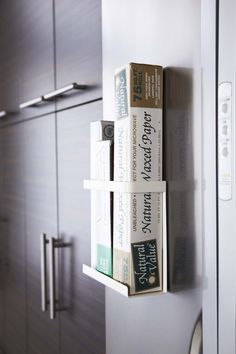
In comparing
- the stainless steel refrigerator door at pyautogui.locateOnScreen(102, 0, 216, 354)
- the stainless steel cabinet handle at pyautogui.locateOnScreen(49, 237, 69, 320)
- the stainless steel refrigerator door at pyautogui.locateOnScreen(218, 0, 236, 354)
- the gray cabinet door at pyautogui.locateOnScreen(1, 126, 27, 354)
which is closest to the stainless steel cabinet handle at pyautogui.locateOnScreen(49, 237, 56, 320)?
the stainless steel cabinet handle at pyautogui.locateOnScreen(49, 237, 69, 320)

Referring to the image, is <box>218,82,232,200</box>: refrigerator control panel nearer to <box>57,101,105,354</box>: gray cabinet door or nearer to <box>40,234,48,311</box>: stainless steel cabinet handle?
<box>57,101,105,354</box>: gray cabinet door

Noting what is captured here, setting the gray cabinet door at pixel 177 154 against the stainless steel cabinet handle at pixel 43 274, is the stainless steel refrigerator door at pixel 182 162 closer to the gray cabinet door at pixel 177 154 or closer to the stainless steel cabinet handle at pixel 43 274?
the gray cabinet door at pixel 177 154

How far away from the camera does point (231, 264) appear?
1.82 ft

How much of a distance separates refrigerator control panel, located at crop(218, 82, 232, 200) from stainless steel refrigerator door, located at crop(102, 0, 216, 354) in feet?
0.05

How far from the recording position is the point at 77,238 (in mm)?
1042

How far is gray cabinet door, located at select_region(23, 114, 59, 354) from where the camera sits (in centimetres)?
118

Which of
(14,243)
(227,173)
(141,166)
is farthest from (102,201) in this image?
(14,243)

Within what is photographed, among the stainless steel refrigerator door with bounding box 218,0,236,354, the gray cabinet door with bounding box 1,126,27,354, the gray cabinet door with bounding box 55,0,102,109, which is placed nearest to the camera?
the stainless steel refrigerator door with bounding box 218,0,236,354

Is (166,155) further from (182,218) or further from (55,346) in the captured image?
(55,346)

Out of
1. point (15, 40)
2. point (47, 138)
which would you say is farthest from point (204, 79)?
point (15, 40)

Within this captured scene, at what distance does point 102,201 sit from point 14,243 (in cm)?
82

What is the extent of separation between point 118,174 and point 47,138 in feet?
1.84

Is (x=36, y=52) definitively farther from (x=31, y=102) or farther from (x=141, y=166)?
(x=141, y=166)

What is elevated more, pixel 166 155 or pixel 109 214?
pixel 166 155
